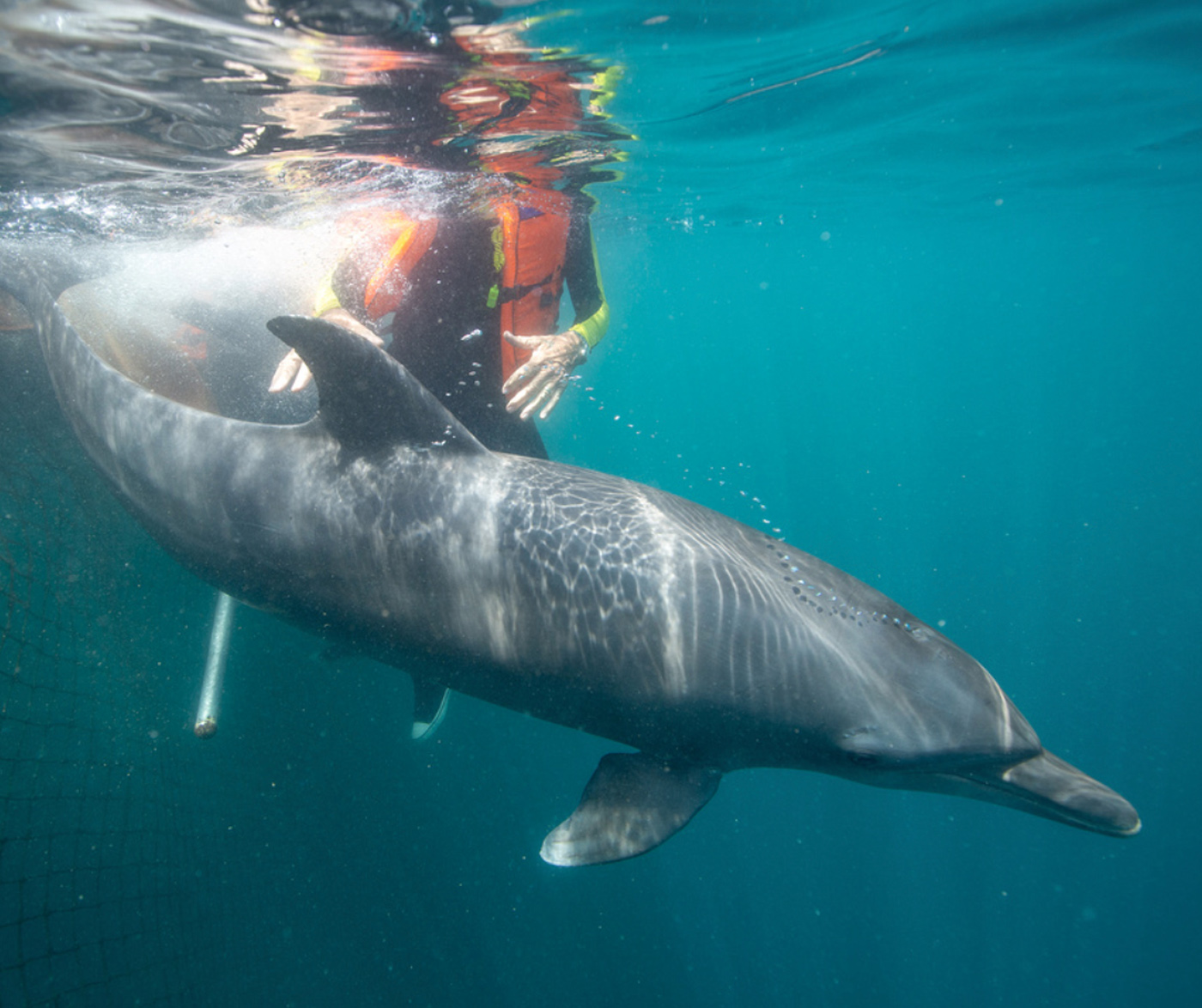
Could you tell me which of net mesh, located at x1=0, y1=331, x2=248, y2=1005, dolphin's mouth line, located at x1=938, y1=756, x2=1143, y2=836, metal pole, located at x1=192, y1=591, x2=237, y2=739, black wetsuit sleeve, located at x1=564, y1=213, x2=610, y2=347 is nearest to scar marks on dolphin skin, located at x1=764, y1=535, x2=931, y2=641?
dolphin's mouth line, located at x1=938, y1=756, x2=1143, y2=836

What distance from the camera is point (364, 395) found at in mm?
3496

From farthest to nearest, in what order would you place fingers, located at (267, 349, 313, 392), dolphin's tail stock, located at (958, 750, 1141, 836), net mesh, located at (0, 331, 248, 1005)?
net mesh, located at (0, 331, 248, 1005)
fingers, located at (267, 349, 313, 392)
dolphin's tail stock, located at (958, 750, 1141, 836)

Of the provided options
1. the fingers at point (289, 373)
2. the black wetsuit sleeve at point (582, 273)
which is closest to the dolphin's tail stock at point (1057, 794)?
the fingers at point (289, 373)

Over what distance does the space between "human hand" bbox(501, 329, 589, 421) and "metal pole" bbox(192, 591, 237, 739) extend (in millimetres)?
3674

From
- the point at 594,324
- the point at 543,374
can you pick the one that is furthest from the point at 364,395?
the point at 594,324

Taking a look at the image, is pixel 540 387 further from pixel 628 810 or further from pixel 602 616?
pixel 628 810

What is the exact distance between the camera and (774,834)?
17078mm

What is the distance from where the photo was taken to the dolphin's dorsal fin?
321 cm

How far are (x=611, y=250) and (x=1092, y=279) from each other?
53113 mm

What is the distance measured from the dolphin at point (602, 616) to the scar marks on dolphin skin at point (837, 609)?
0.01m

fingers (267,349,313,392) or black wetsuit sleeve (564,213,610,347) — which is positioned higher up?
black wetsuit sleeve (564,213,610,347)

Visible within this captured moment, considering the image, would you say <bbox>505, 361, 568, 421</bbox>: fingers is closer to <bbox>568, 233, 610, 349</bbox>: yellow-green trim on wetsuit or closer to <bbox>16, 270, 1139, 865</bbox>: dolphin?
<bbox>16, 270, 1139, 865</bbox>: dolphin

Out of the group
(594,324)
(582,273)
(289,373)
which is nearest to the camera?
(289,373)

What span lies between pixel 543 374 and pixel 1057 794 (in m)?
4.15
